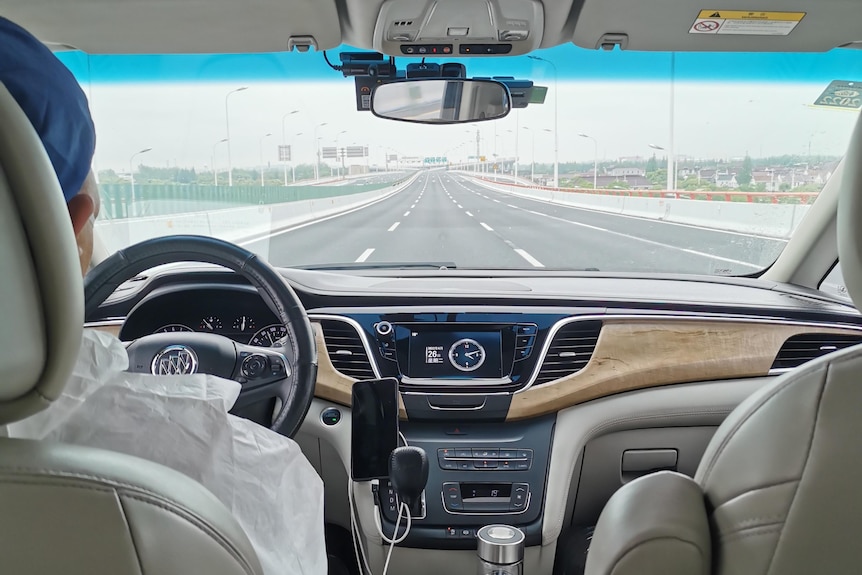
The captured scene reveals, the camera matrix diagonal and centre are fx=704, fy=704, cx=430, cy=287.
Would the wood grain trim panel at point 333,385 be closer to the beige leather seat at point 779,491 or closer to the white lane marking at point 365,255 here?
the white lane marking at point 365,255

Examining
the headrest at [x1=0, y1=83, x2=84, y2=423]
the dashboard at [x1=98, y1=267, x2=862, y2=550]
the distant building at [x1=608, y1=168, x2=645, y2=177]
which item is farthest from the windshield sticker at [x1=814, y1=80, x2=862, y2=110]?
the headrest at [x1=0, y1=83, x2=84, y2=423]

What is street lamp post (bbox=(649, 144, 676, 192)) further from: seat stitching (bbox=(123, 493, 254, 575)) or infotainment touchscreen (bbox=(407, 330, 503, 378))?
seat stitching (bbox=(123, 493, 254, 575))

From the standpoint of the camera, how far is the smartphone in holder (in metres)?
3.02

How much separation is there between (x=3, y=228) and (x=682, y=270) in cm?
362

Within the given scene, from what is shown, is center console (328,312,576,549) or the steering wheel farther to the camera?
center console (328,312,576,549)

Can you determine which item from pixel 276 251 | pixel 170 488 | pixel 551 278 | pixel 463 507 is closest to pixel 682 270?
pixel 551 278

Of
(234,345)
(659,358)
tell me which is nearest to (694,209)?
(659,358)

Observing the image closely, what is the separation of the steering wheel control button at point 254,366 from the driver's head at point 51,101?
1.19m

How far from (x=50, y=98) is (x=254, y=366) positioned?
1.37 metres

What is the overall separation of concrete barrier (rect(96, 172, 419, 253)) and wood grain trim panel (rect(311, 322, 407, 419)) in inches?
28.2

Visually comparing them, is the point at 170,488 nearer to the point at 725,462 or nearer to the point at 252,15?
the point at 725,462

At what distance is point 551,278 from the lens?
146 inches

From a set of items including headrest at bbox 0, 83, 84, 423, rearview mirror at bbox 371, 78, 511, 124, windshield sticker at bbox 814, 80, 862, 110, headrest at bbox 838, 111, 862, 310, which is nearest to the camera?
headrest at bbox 0, 83, 84, 423

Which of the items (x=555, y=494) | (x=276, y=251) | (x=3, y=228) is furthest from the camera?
(x=276, y=251)
